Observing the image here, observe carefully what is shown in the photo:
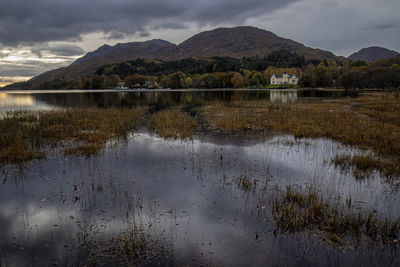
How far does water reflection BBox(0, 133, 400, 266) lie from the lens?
7.12 m

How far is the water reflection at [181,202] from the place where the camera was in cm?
712

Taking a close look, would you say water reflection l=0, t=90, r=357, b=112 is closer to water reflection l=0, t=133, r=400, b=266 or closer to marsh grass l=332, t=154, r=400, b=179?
water reflection l=0, t=133, r=400, b=266

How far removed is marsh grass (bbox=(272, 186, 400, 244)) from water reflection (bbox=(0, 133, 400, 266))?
1.84ft

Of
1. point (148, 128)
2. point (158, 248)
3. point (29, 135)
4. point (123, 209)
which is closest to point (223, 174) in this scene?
point (123, 209)

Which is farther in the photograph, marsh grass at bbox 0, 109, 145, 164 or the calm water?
marsh grass at bbox 0, 109, 145, 164

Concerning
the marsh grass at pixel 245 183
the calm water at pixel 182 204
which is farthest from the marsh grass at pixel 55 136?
Answer: the marsh grass at pixel 245 183

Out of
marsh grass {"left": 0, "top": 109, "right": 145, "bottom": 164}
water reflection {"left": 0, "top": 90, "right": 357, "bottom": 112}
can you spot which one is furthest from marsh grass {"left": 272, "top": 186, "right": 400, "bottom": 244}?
water reflection {"left": 0, "top": 90, "right": 357, "bottom": 112}

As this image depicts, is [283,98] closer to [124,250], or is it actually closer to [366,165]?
[366,165]

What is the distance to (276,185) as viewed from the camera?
1158cm

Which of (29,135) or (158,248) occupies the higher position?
(29,135)

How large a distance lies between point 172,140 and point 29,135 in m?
13.0

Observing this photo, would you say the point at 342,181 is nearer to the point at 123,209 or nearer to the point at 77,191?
the point at 123,209

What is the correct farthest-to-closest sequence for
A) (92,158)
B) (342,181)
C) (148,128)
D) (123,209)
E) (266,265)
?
(148,128)
(92,158)
(342,181)
(123,209)
(266,265)

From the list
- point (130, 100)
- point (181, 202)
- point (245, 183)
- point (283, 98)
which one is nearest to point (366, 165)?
point (245, 183)
